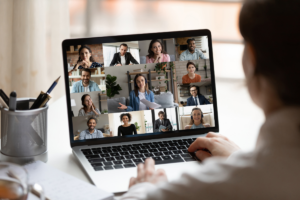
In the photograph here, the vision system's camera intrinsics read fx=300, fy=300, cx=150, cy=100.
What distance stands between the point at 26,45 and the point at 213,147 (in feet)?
4.10

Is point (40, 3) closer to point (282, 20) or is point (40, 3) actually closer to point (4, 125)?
point (4, 125)

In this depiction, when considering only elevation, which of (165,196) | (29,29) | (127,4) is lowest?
(165,196)

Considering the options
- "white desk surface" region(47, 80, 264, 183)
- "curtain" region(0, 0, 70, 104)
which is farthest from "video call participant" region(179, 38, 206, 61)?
"curtain" region(0, 0, 70, 104)

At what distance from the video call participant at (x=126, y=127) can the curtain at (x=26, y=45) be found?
95 centimetres

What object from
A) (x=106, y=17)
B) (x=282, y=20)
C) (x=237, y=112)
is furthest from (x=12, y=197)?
(x=106, y=17)

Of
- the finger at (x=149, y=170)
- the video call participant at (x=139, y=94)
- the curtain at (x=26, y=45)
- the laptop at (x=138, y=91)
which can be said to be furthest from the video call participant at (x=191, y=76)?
the curtain at (x=26, y=45)

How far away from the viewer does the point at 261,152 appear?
0.39 meters

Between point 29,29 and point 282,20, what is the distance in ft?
4.82

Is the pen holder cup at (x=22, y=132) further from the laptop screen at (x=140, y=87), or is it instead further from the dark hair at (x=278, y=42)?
the dark hair at (x=278, y=42)

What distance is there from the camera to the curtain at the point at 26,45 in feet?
5.03

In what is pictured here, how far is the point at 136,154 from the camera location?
2.59ft

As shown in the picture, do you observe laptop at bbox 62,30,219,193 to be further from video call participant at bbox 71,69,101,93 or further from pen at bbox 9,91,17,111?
pen at bbox 9,91,17,111

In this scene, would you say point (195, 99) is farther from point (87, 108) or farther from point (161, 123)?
point (87, 108)

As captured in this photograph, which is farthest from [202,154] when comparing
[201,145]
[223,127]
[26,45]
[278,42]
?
[26,45]
